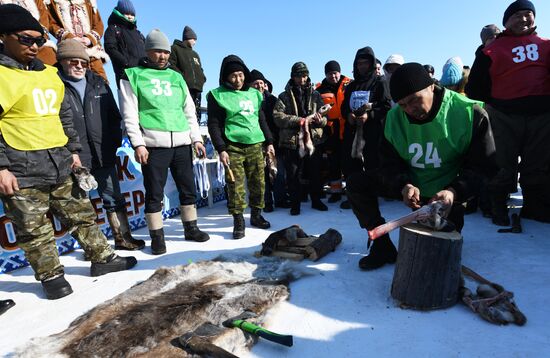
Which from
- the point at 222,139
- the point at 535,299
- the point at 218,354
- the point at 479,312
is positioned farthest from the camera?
the point at 222,139

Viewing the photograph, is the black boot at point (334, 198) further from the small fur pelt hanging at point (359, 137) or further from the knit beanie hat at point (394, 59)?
the knit beanie hat at point (394, 59)

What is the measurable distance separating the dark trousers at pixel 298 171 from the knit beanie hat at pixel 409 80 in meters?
2.80

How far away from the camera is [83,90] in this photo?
3.37m

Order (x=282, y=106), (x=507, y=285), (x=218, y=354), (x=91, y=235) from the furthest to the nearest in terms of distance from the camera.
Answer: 1. (x=282, y=106)
2. (x=91, y=235)
3. (x=507, y=285)
4. (x=218, y=354)

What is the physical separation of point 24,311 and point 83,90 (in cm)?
213

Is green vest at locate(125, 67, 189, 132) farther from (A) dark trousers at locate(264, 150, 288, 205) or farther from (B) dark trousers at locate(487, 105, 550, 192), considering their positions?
(B) dark trousers at locate(487, 105, 550, 192)

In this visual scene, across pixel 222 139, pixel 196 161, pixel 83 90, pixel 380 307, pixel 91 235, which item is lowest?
pixel 380 307

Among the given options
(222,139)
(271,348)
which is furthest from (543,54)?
(271,348)

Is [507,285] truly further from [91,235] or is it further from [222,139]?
[91,235]

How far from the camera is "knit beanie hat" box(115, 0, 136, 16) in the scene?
473 centimetres

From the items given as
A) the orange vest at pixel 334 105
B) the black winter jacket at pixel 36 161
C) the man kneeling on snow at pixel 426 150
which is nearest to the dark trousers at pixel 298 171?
the orange vest at pixel 334 105

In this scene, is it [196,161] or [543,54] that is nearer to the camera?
[543,54]

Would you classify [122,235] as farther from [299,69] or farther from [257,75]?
[257,75]

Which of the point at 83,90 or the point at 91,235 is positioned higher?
the point at 83,90
